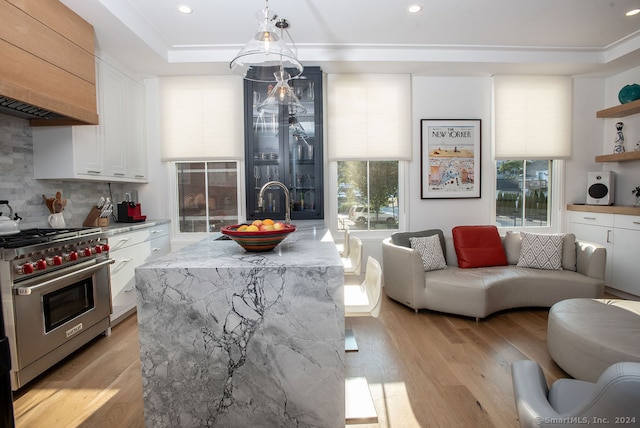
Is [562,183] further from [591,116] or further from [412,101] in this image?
[412,101]

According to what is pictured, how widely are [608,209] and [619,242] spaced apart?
15.2 inches

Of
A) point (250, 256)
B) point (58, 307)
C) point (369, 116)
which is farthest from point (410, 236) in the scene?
point (58, 307)

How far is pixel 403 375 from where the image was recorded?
7.94 ft

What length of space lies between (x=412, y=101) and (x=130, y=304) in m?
3.97

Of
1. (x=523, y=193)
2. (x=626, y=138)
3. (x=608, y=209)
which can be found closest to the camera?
(x=608, y=209)

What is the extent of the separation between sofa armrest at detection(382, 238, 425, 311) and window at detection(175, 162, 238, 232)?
2.02 meters

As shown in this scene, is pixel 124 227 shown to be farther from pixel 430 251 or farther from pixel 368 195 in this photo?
pixel 430 251

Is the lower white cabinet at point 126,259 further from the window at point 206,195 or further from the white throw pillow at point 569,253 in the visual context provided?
the white throw pillow at point 569,253

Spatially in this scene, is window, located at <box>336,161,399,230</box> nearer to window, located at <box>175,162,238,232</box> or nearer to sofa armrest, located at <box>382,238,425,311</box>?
sofa armrest, located at <box>382,238,425,311</box>

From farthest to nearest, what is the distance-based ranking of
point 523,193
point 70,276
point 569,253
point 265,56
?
point 523,193 < point 569,253 < point 70,276 < point 265,56

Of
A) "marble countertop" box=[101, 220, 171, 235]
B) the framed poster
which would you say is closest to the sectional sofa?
the framed poster

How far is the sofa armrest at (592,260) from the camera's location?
356 centimetres

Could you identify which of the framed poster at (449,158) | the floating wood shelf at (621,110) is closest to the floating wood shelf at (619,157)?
the floating wood shelf at (621,110)

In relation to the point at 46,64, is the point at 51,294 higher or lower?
lower
